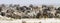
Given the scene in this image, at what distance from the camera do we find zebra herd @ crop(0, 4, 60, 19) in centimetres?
662

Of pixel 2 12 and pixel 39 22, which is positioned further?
pixel 2 12

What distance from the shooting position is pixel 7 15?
6.63 metres

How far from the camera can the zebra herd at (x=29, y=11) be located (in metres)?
6.62

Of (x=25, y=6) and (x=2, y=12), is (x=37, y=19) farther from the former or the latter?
(x=2, y=12)

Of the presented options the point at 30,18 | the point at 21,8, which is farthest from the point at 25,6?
the point at 30,18

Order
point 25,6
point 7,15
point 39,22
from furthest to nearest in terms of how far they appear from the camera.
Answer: point 25,6 < point 7,15 < point 39,22

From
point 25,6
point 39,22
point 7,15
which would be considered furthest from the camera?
point 25,6

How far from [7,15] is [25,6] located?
91 centimetres

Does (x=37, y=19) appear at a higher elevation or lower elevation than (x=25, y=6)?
lower

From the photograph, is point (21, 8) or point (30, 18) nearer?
point (30, 18)

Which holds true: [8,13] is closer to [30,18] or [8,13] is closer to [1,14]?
[1,14]

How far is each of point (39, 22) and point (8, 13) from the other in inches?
Result: 53.0

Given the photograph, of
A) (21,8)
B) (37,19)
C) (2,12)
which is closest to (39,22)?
(37,19)

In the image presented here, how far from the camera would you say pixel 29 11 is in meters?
6.85
